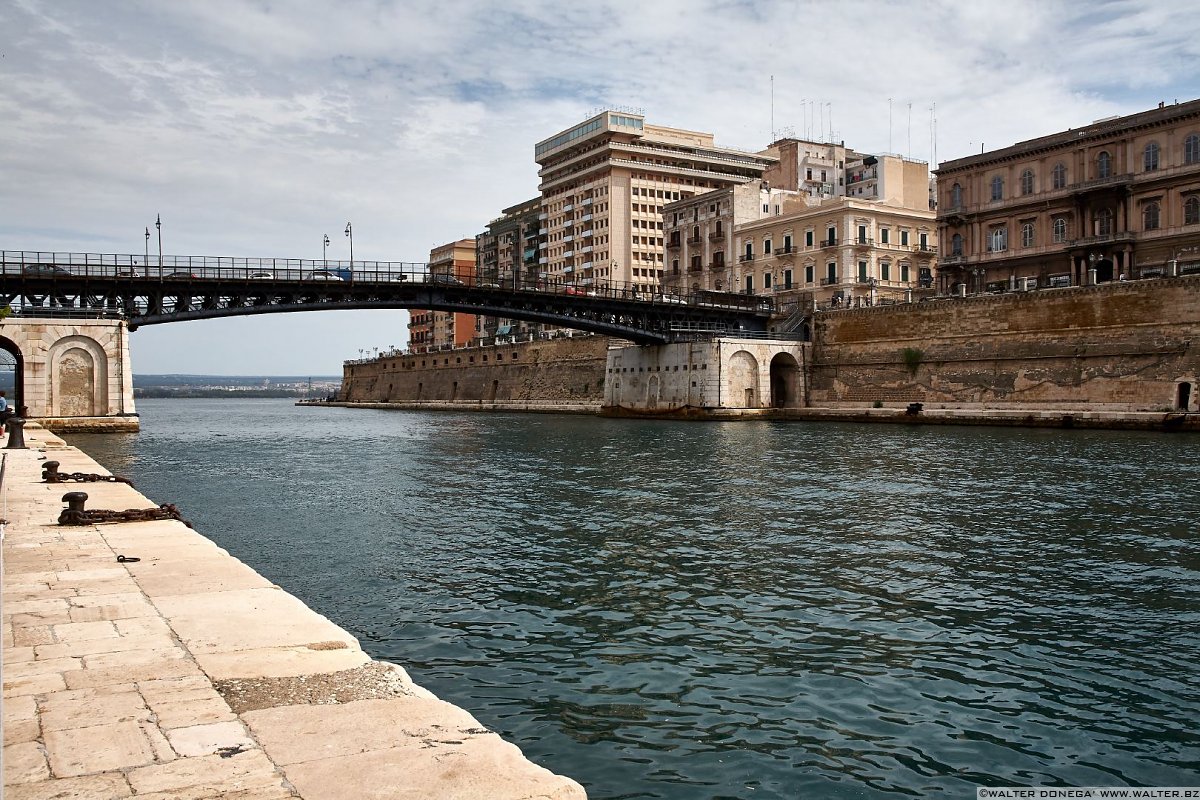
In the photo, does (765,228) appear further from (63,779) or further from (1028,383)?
(63,779)

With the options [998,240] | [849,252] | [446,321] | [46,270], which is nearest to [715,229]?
[849,252]

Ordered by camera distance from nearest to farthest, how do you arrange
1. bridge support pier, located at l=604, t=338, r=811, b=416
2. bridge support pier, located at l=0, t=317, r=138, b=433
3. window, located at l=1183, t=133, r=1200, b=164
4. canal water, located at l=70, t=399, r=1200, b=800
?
canal water, located at l=70, t=399, r=1200, b=800, bridge support pier, located at l=0, t=317, r=138, b=433, window, located at l=1183, t=133, r=1200, b=164, bridge support pier, located at l=604, t=338, r=811, b=416

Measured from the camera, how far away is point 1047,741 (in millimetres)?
7543

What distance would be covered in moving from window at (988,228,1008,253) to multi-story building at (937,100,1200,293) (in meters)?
0.06

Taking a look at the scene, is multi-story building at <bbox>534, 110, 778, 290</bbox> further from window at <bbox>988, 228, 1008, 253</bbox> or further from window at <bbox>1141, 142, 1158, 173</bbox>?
window at <bbox>1141, 142, 1158, 173</bbox>

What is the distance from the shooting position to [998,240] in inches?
2415

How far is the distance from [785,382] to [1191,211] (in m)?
25.1

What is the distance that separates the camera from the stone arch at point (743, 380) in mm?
60188

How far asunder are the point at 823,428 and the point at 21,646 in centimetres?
4507

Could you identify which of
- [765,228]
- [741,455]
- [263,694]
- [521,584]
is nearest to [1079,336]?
[741,455]

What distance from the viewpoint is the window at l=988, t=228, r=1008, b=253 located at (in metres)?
60.9

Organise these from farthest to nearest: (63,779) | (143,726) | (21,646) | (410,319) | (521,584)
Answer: (410,319), (521,584), (21,646), (143,726), (63,779)

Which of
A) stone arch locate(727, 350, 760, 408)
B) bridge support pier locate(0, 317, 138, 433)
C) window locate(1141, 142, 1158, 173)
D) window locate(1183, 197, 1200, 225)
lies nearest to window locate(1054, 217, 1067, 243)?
window locate(1141, 142, 1158, 173)

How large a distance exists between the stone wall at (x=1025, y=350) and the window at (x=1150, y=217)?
32.9 feet
